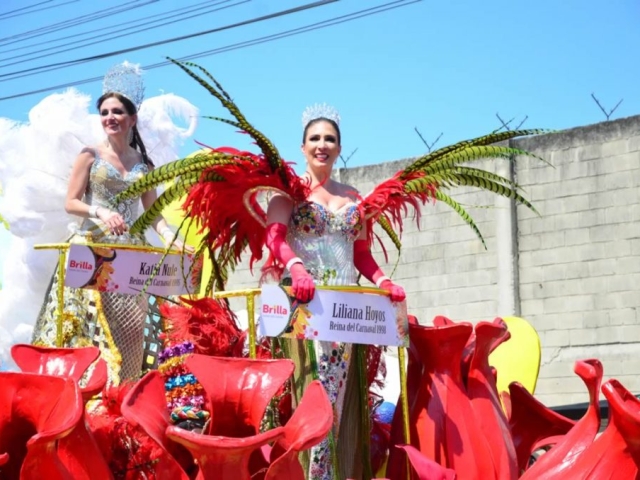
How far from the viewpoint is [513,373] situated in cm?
509

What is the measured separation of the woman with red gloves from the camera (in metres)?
3.90

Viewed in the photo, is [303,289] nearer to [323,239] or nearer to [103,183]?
[323,239]

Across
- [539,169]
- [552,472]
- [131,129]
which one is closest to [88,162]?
[131,129]

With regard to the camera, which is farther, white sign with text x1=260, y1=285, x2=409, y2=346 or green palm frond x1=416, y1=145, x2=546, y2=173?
green palm frond x1=416, y1=145, x2=546, y2=173

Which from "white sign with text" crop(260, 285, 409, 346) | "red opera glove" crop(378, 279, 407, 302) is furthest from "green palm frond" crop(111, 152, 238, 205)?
"red opera glove" crop(378, 279, 407, 302)

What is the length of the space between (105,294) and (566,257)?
4975 mm

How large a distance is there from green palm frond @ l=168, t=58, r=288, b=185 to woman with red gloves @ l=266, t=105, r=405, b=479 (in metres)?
0.13

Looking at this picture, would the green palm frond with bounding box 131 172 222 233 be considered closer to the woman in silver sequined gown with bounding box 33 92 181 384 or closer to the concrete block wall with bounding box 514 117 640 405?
the woman in silver sequined gown with bounding box 33 92 181 384

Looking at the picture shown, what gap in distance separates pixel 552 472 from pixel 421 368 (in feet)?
3.17

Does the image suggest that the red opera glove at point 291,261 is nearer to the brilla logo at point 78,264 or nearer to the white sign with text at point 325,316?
the white sign with text at point 325,316

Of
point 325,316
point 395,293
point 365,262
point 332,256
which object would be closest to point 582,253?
point 365,262

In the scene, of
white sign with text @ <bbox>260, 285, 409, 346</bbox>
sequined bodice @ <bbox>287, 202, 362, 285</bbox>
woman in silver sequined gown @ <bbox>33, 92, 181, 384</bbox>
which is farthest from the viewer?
woman in silver sequined gown @ <bbox>33, 92, 181, 384</bbox>

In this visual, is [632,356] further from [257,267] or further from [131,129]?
[131,129]

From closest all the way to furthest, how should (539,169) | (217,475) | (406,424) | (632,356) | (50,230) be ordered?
(217,475), (406,424), (50,230), (632,356), (539,169)
